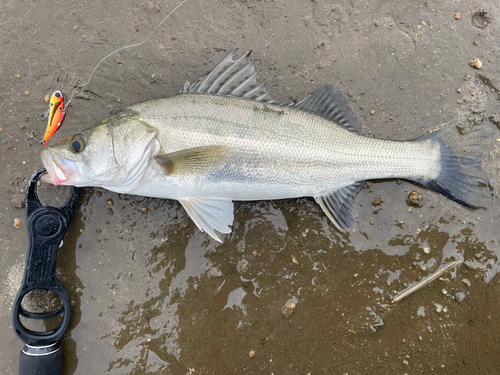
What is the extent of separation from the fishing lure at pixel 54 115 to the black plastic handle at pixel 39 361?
1.54 metres

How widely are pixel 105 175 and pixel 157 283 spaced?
3.14ft

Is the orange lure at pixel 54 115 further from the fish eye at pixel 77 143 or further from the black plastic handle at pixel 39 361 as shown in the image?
the black plastic handle at pixel 39 361

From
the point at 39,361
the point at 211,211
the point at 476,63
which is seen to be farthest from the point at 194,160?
the point at 476,63

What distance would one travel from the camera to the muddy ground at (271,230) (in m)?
2.27

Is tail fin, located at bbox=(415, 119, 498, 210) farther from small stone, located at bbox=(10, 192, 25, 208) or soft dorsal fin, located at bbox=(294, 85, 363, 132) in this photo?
small stone, located at bbox=(10, 192, 25, 208)

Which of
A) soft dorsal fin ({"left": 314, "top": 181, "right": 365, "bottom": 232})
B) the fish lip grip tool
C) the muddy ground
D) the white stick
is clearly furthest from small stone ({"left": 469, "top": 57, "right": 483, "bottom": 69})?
the fish lip grip tool

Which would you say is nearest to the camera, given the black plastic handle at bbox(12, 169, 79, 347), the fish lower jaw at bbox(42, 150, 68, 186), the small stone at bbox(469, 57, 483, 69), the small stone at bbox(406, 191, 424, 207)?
the fish lower jaw at bbox(42, 150, 68, 186)

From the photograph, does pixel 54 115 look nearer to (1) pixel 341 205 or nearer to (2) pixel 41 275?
(2) pixel 41 275

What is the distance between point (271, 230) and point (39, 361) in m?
1.90

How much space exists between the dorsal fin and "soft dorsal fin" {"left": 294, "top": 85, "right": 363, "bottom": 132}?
326mm

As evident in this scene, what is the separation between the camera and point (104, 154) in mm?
→ 1973

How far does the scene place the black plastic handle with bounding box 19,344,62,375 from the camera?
78.0 inches

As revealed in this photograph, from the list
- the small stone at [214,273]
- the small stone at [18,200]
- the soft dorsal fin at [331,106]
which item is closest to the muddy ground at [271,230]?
the small stone at [214,273]

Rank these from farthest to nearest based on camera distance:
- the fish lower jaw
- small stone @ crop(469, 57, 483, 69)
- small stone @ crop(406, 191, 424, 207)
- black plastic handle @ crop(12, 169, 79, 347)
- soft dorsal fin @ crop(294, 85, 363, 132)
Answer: small stone @ crop(469, 57, 483, 69), small stone @ crop(406, 191, 424, 207), soft dorsal fin @ crop(294, 85, 363, 132), black plastic handle @ crop(12, 169, 79, 347), the fish lower jaw
